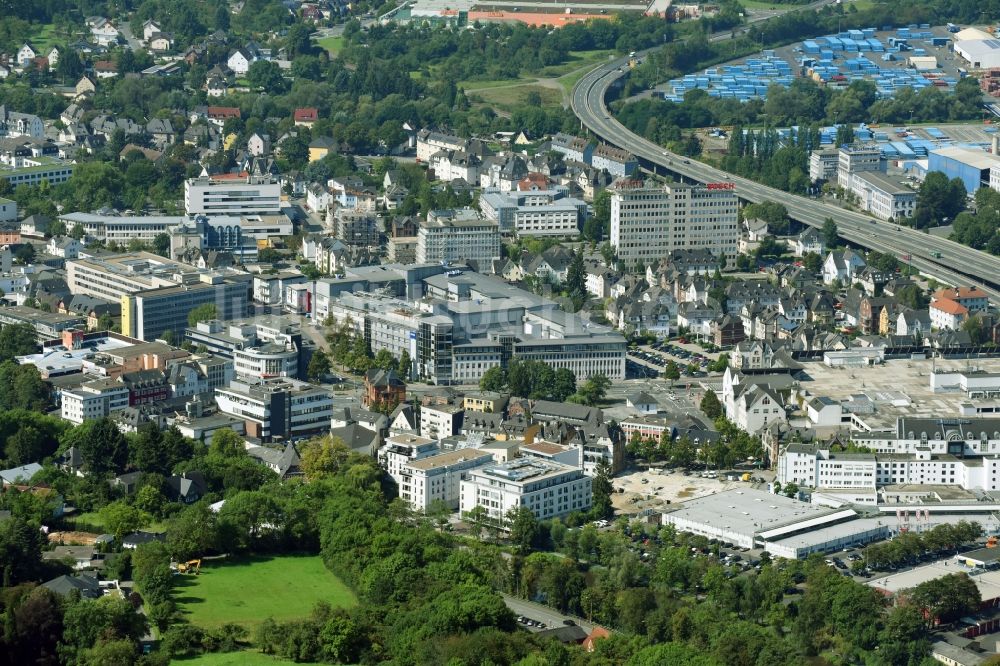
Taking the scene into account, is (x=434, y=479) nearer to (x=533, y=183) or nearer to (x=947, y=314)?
(x=947, y=314)

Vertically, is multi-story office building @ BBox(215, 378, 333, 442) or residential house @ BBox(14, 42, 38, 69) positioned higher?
residential house @ BBox(14, 42, 38, 69)

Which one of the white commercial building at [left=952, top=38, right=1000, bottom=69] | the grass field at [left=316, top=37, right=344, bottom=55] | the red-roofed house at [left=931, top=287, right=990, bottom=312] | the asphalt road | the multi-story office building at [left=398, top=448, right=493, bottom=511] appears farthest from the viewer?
the grass field at [left=316, top=37, right=344, bottom=55]

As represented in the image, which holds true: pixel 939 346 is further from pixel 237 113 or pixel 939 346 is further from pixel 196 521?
pixel 237 113

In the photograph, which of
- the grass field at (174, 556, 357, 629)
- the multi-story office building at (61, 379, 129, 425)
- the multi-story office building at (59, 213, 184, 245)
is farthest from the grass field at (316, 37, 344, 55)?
the grass field at (174, 556, 357, 629)

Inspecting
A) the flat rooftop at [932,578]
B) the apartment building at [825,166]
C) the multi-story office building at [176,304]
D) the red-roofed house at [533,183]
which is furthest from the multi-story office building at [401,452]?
the apartment building at [825,166]

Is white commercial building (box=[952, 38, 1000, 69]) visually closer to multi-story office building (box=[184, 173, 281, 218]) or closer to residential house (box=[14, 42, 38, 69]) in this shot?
multi-story office building (box=[184, 173, 281, 218])

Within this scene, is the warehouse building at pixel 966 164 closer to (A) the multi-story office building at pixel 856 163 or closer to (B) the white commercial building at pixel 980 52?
(A) the multi-story office building at pixel 856 163

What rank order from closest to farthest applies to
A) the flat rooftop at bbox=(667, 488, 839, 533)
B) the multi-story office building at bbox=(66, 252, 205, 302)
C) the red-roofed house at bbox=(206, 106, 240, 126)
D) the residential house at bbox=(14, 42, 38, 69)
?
1. the flat rooftop at bbox=(667, 488, 839, 533)
2. the multi-story office building at bbox=(66, 252, 205, 302)
3. the red-roofed house at bbox=(206, 106, 240, 126)
4. the residential house at bbox=(14, 42, 38, 69)
